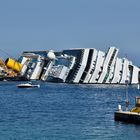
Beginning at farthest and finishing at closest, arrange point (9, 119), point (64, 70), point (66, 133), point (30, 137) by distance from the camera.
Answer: point (64, 70), point (9, 119), point (66, 133), point (30, 137)

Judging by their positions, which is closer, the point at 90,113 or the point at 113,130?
the point at 113,130

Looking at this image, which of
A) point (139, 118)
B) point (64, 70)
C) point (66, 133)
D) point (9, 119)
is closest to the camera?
point (66, 133)

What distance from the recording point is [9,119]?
65.5 meters

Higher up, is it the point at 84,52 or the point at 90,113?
the point at 84,52

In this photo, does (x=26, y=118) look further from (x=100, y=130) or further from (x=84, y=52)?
(x=84, y=52)

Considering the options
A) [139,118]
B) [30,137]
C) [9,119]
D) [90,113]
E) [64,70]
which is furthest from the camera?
[64,70]

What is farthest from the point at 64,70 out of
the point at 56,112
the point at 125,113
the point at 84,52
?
the point at 125,113

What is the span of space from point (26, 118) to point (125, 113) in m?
11.7

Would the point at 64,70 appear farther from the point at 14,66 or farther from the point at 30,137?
the point at 30,137

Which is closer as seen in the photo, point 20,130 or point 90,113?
point 20,130

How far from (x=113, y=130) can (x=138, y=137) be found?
184 inches

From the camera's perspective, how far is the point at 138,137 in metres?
50.9

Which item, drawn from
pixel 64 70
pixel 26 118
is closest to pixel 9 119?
pixel 26 118

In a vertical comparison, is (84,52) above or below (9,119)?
above
